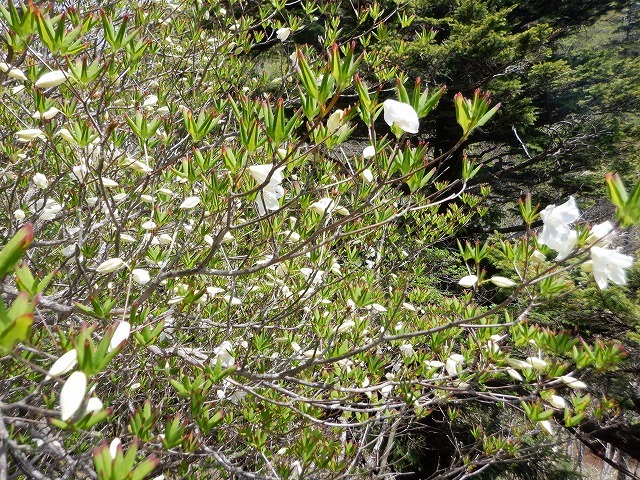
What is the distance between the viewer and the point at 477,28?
5238 millimetres

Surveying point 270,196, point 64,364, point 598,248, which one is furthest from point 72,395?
point 598,248

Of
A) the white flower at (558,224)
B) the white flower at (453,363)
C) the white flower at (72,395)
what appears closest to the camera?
the white flower at (72,395)

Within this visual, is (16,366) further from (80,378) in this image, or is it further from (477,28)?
(477,28)

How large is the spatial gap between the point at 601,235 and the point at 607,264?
92 mm

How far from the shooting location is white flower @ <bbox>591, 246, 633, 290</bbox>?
108 cm

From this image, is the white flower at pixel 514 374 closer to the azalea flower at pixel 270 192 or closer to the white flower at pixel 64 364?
the azalea flower at pixel 270 192

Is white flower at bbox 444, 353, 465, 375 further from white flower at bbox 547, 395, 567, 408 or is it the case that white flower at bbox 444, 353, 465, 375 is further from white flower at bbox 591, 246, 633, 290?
white flower at bbox 591, 246, 633, 290

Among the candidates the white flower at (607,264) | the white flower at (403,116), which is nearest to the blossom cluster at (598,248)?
the white flower at (607,264)

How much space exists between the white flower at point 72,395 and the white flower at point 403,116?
35.3 inches

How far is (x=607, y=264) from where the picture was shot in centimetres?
110

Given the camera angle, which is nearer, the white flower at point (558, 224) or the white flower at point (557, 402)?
the white flower at point (558, 224)

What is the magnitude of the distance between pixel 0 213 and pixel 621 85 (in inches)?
333

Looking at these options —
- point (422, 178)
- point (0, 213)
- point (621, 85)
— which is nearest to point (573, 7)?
point (621, 85)

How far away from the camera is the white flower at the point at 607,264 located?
3.56 ft
